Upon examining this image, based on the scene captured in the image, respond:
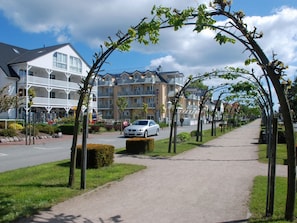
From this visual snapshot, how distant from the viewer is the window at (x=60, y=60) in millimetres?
46000

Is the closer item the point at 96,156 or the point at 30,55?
the point at 96,156

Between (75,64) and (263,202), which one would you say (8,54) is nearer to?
(75,64)

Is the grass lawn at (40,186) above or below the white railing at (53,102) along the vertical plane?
below

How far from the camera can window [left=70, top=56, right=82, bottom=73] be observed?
162 feet

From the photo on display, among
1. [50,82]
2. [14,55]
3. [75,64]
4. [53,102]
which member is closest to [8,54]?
[14,55]

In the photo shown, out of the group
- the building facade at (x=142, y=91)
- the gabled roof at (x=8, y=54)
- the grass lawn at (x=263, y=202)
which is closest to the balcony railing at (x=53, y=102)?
the gabled roof at (x=8, y=54)

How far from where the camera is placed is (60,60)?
47.0m

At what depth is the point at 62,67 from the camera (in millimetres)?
47531

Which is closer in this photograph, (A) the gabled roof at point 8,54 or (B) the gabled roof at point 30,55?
(A) the gabled roof at point 8,54

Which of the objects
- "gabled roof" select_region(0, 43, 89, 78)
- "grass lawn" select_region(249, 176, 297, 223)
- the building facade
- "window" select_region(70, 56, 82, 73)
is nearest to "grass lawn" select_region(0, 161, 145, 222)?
"grass lawn" select_region(249, 176, 297, 223)

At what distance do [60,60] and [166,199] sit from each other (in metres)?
43.6

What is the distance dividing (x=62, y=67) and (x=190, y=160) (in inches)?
1522

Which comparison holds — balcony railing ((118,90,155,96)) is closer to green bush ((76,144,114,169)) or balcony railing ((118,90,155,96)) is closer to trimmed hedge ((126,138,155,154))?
trimmed hedge ((126,138,155,154))

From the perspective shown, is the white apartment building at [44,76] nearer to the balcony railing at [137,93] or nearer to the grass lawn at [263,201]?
the balcony railing at [137,93]
